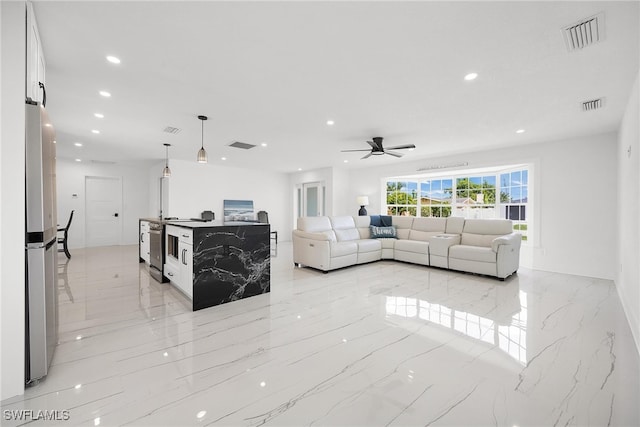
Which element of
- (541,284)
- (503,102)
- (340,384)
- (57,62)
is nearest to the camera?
(340,384)

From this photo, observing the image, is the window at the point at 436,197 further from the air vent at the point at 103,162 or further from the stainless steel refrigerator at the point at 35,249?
the air vent at the point at 103,162

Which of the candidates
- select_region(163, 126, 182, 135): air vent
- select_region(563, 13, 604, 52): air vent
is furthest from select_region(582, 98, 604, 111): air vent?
select_region(163, 126, 182, 135): air vent

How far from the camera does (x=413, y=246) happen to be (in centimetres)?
548

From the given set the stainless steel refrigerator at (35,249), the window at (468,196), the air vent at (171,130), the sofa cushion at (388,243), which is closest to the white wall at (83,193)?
the air vent at (171,130)

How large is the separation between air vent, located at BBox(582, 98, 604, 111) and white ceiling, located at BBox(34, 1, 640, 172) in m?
0.08

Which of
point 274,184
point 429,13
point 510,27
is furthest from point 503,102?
point 274,184

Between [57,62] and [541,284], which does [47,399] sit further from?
[541,284]

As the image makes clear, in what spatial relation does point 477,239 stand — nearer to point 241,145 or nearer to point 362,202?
point 362,202

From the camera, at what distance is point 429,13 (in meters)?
1.83

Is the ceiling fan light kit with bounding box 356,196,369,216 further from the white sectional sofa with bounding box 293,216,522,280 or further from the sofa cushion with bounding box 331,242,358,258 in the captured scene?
the sofa cushion with bounding box 331,242,358,258

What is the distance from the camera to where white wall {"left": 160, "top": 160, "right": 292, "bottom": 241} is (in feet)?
24.6

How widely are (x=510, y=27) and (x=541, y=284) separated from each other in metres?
3.82

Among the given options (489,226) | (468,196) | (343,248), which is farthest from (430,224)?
(343,248)

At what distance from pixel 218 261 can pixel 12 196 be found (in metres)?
1.83
